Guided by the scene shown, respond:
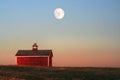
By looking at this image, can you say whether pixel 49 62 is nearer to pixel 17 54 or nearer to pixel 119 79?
pixel 17 54

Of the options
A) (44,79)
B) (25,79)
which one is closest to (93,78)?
(44,79)

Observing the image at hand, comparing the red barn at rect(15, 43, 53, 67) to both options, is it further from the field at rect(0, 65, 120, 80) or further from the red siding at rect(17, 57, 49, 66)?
the field at rect(0, 65, 120, 80)

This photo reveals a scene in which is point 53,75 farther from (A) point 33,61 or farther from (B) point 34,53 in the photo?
(B) point 34,53

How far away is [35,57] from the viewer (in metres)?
66.2

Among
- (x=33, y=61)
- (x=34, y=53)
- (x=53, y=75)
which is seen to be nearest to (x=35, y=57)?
(x=33, y=61)

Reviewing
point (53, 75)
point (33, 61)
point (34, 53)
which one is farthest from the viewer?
point (34, 53)

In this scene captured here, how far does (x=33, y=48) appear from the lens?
2731 inches

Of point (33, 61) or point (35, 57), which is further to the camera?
point (33, 61)

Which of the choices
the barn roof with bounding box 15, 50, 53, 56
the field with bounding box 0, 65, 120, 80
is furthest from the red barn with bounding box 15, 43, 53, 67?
the field with bounding box 0, 65, 120, 80

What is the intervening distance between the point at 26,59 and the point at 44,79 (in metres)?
38.1

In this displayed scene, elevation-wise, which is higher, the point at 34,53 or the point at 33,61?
the point at 34,53

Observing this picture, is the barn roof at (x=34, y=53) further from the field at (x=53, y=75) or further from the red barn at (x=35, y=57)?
the field at (x=53, y=75)

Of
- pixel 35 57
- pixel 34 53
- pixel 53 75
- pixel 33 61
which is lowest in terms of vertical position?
pixel 33 61

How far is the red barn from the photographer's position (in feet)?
216
